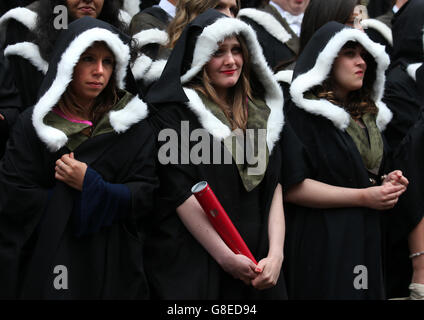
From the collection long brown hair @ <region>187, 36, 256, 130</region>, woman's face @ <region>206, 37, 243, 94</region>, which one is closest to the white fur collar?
long brown hair @ <region>187, 36, 256, 130</region>

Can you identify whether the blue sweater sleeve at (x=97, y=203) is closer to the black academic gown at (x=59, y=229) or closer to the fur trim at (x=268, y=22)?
the black academic gown at (x=59, y=229)

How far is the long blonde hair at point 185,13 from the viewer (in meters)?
5.54

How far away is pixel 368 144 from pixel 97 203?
209 centimetres

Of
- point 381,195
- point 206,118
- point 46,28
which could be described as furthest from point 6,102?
point 381,195

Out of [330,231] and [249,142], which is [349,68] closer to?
[249,142]

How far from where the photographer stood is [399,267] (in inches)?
229

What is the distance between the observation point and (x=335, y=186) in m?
5.01

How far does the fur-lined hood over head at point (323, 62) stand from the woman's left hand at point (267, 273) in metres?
1.18

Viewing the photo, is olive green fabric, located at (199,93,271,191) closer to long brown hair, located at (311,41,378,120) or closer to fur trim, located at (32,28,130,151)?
long brown hair, located at (311,41,378,120)

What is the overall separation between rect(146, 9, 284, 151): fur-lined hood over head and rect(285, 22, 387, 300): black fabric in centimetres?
39

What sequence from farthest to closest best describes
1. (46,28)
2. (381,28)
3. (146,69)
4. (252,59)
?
(381,28), (146,69), (46,28), (252,59)

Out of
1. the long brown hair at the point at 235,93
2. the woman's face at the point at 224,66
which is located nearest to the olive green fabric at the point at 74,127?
the long brown hair at the point at 235,93

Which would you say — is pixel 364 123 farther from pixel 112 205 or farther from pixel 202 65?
pixel 112 205

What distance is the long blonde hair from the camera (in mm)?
5543
